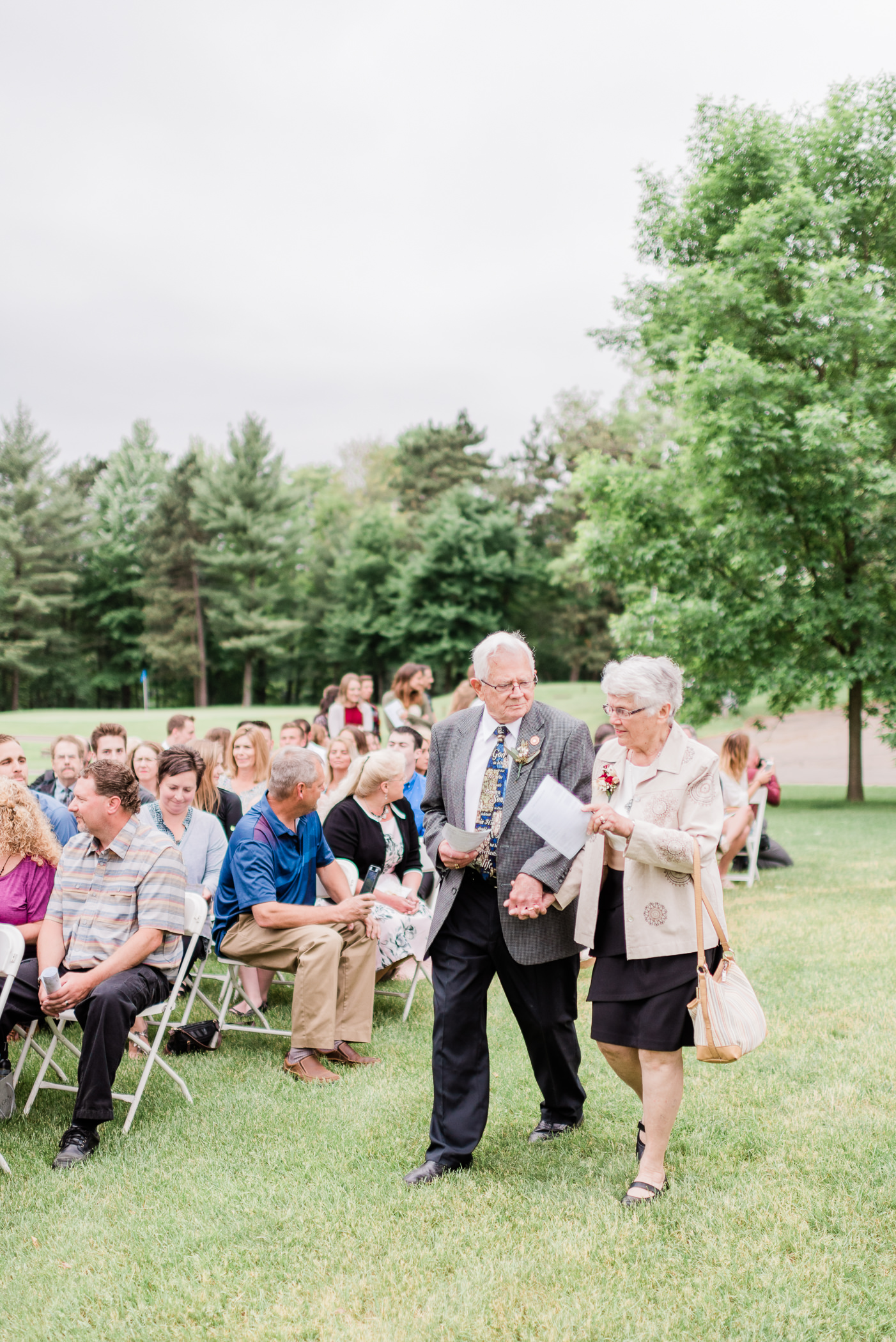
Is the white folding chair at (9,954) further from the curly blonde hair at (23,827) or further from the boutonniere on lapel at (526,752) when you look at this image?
the boutonniere on lapel at (526,752)

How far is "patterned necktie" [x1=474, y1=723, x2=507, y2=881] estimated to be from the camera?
361 cm

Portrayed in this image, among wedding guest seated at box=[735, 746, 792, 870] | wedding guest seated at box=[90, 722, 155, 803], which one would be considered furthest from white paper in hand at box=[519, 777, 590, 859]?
wedding guest seated at box=[735, 746, 792, 870]

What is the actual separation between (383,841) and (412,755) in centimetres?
130

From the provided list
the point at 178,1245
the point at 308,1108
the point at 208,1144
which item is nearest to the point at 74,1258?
the point at 178,1245

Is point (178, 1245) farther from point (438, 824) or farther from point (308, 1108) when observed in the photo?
point (438, 824)

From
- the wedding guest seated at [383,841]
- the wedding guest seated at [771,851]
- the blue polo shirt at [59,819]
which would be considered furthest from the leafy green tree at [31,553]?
the wedding guest seated at [383,841]

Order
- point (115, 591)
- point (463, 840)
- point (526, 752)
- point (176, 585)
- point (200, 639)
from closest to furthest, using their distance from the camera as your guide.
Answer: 1. point (463, 840)
2. point (526, 752)
3. point (200, 639)
4. point (176, 585)
5. point (115, 591)

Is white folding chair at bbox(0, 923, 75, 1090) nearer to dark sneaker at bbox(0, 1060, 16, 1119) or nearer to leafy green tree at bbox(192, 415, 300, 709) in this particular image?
dark sneaker at bbox(0, 1060, 16, 1119)

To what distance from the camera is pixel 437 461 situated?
54438 millimetres

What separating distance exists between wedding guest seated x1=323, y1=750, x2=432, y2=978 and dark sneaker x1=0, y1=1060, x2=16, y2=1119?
2029mm

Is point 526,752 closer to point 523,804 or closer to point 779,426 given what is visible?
point 523,804

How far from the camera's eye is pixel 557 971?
3750mm

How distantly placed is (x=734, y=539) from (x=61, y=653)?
133 feet

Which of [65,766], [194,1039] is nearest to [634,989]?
[194,1039]
